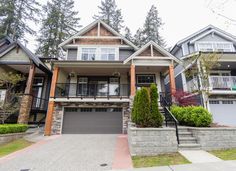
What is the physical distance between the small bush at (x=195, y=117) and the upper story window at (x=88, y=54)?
925 cm

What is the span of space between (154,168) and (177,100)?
23.4ft

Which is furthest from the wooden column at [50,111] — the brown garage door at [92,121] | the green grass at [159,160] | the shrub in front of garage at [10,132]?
the green grass at [159,160]

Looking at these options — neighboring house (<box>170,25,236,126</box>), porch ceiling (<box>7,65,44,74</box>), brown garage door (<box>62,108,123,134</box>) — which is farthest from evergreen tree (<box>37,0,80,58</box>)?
neighboring house (<box>170,25,236,126</box>)

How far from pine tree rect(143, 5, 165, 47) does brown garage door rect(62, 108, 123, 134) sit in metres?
19.6

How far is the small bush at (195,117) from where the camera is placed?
7.06 m

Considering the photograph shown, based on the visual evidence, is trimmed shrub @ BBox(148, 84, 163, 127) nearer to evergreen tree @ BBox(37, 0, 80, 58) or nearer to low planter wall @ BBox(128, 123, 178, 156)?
low planter wall @ BBox(128, 123, 178, 156)

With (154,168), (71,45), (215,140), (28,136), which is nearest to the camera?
(154,168)

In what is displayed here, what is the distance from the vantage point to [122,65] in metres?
12.3

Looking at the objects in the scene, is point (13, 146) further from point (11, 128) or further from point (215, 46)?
point (215, 46)

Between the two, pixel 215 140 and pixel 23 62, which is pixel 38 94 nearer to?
pixel 23 62

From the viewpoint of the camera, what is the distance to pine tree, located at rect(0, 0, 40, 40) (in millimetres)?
20859

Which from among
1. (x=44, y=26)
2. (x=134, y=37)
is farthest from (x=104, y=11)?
(x=44, y=26)

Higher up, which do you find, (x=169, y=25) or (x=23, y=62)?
(x=169, y=25)

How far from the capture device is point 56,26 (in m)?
25.5
